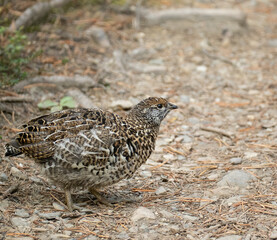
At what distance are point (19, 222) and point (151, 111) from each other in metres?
2.04

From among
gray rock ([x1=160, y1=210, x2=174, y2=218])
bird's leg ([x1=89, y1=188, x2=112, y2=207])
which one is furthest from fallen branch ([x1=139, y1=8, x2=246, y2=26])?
gray rock ([x1=160, y1=210, x2=174, y2=218])

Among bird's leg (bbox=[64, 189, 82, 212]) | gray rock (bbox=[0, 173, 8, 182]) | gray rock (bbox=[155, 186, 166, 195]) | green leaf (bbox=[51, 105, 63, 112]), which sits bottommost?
gray rock (bbox=[155, 186, 166, 195])

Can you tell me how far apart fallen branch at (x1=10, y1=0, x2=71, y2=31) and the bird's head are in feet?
12.4

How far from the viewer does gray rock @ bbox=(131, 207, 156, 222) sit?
444 cm

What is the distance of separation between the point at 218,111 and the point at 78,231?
161 inches

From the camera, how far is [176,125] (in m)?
7.03

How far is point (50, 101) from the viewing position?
6754mm

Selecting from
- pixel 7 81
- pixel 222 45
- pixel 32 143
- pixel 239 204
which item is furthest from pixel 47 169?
pixel 222 45

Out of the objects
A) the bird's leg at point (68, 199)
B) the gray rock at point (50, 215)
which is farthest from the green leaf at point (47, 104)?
the gray rock at point (50, 215)

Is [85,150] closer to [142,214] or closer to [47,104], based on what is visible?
[142,214]

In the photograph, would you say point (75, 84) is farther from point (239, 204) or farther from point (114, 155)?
point (239, 204)

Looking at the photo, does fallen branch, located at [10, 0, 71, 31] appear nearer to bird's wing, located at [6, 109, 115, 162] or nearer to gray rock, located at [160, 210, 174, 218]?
bird's wing, located at [6, 109, 115, 162]

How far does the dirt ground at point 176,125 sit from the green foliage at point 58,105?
0.54 feet

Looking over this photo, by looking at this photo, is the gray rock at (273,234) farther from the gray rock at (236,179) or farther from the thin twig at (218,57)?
the thin twig at (218,57)
